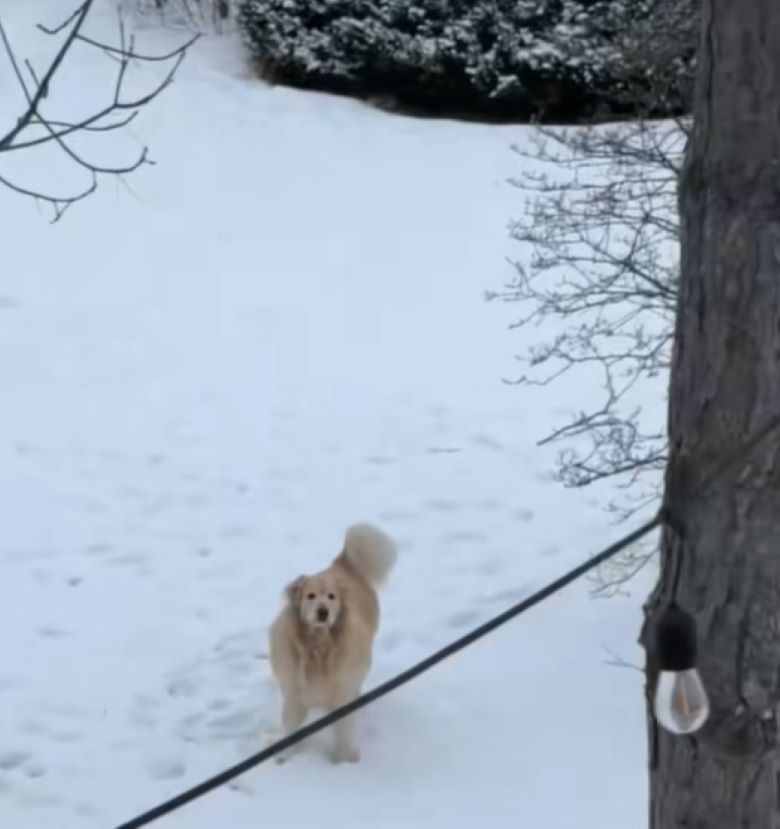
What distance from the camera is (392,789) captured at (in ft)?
15.7

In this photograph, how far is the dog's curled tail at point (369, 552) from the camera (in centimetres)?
512

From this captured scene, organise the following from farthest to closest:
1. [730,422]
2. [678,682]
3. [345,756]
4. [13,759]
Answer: [13,759] < [345,756] < [730,422] < [678,682]

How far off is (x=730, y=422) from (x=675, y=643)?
0.33 m

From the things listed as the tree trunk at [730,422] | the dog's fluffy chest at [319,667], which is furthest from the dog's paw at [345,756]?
the tree trunk at [730,422]

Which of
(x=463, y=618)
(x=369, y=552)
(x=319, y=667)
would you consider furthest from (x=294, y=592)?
(x=463, y=618)

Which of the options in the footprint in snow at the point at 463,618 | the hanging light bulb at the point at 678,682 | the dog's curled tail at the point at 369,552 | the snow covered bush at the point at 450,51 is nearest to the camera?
the hanging light bulb at the point at 678,682

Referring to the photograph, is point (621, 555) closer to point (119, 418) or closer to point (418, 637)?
point (418, 637)

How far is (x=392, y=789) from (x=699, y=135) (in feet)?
9.58

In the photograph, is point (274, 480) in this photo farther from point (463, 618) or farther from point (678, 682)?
point (678, 682)

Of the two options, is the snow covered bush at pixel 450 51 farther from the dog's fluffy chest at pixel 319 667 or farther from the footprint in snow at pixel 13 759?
the footprint in snow at pixel 13 759

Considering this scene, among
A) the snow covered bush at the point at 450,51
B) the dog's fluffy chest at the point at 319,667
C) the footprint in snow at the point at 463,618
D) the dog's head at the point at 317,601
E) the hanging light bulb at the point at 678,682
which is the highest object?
the snow covered bush at the point at 450,51

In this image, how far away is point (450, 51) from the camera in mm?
12008

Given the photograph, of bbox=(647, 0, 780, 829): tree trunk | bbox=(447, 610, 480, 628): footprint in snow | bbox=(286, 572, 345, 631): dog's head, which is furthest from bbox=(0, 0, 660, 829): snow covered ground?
bbox=(647, 0, 780, 829): tree trunk

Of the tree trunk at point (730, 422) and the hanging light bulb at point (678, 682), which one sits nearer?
the hanging light bulb at point (678, 682)
